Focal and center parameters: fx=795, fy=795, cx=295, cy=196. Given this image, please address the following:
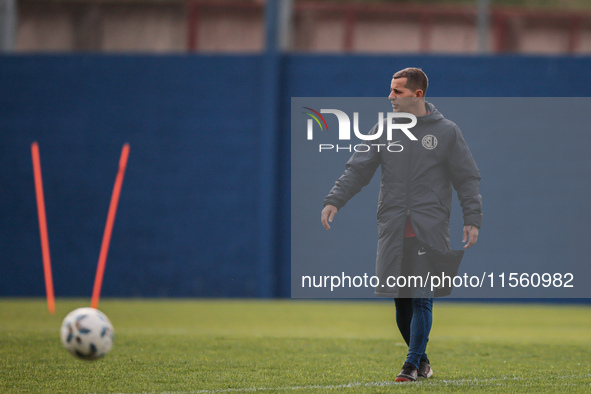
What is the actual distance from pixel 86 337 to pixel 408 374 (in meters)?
1.93

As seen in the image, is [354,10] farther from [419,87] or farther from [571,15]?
[419,87]

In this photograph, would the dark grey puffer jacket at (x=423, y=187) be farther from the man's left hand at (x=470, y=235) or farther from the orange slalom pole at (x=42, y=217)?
the orange slalom pole at (x=42, y=217)

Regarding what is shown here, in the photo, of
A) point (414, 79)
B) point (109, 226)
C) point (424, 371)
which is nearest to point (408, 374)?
point (424, 371)

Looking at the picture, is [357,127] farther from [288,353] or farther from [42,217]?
[42,217]

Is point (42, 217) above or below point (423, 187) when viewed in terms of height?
below

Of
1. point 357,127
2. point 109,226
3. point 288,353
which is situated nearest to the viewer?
point 357,127

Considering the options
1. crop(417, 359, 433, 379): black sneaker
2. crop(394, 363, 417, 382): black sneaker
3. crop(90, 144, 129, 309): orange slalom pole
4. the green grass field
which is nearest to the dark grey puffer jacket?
crop(394, 363, 417, 382): black sneaker

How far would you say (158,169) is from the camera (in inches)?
517

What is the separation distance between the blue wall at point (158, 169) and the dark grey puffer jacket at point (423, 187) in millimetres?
8052

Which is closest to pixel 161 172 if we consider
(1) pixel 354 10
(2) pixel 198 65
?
(2) pixel 198 65

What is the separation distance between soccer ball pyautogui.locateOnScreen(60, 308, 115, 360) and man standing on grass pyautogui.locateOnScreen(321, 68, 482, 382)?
1547mm

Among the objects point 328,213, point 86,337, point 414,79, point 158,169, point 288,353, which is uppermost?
point 414,79

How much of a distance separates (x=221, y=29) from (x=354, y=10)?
2.29m

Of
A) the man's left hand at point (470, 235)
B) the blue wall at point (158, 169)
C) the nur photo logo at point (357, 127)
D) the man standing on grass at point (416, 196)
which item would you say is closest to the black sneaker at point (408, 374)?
the man standing on grass at point (416, 196)
